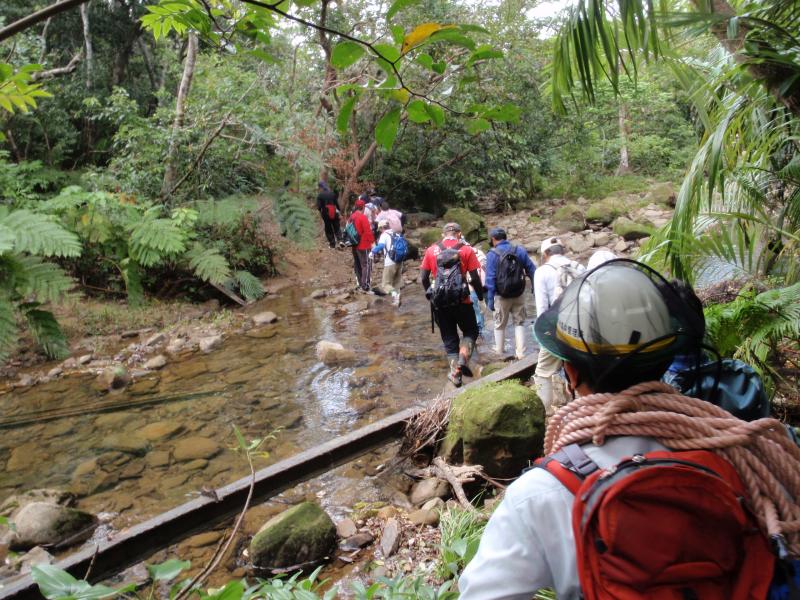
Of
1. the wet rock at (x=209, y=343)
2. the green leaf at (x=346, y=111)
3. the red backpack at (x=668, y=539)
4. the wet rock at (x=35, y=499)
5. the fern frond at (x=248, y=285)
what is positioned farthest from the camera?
the fern frond at (x=248, y=285)

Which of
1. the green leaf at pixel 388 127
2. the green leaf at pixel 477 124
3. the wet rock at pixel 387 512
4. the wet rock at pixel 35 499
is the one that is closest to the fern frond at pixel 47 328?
the wet rock at pixel 35 499

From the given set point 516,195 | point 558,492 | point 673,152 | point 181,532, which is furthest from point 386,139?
point 673,152

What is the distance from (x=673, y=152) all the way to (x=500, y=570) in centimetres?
2232

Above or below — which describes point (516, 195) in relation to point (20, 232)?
below

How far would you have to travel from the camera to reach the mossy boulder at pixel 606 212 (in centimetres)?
1468

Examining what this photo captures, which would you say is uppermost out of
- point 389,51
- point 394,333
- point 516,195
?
point 389,51

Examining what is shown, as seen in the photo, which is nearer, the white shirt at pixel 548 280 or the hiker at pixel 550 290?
the hiker at pixel 550 290

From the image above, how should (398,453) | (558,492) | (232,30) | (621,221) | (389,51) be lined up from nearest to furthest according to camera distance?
(558,492) → (389,51) → (232,30) → (398,453) → (621,221)

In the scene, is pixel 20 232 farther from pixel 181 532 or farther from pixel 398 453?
pixel 398 453

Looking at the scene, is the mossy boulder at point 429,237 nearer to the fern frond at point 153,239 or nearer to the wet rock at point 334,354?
the fern frond at point 153,239

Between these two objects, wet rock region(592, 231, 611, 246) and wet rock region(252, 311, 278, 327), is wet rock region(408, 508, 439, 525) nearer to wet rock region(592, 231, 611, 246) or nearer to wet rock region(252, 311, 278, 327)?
wet rock region(252, 311, 278, 327)

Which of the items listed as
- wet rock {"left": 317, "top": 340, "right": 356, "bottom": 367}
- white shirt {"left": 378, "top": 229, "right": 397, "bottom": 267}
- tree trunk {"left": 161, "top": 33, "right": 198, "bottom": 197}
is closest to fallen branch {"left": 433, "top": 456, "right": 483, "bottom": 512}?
wet rock {"left": 317, "top": 340, "right": 356, "bottom": 367}

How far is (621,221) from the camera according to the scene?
1359 cm

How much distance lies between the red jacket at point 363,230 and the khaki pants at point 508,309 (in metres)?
4.42
